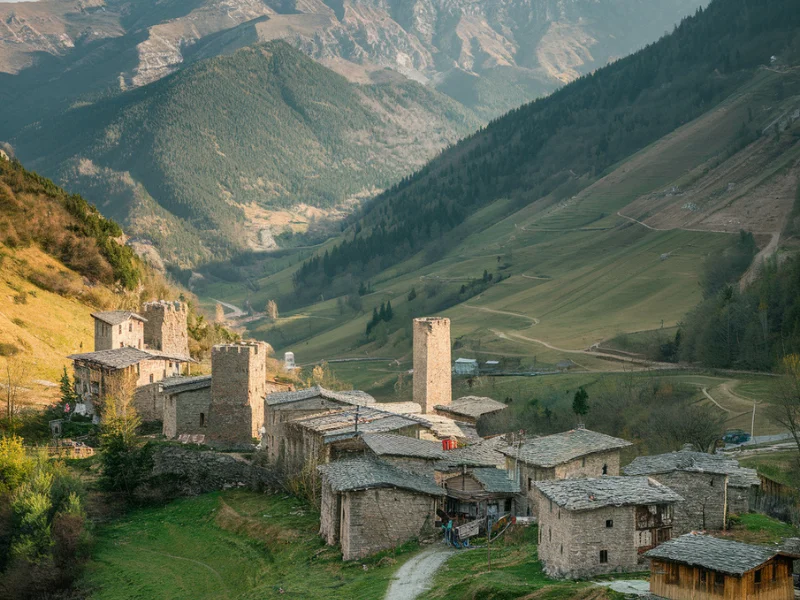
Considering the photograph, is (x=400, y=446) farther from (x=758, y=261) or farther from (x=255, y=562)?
(x=758, y=261)

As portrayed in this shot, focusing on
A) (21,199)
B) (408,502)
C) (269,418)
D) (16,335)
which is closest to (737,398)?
→ (269,418)

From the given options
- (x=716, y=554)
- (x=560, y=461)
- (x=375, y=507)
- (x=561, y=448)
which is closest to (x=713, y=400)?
(x=561, y=448)

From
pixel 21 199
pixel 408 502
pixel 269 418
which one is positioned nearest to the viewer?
pixel 408 502

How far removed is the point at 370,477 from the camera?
41.6m

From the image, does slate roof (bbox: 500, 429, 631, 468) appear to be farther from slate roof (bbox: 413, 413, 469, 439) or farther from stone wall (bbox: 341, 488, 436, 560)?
slate roof (bbox: 413, 413, 469, 439)

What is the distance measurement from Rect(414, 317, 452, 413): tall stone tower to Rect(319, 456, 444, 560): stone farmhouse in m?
30.3

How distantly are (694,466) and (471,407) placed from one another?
32115 millimetres

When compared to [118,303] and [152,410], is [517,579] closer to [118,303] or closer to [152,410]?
[152,410]

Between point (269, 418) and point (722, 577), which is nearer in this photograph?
point (722, 577)

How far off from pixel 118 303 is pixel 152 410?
2625 cm

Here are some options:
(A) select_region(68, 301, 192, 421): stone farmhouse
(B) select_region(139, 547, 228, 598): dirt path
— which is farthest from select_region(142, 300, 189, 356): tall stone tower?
(B) select_region(139, 547, 228, 598): dirt path

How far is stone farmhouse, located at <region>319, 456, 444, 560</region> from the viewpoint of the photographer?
134ft

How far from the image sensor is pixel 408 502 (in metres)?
41.8

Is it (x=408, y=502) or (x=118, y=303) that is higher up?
(x=118, y=303)
